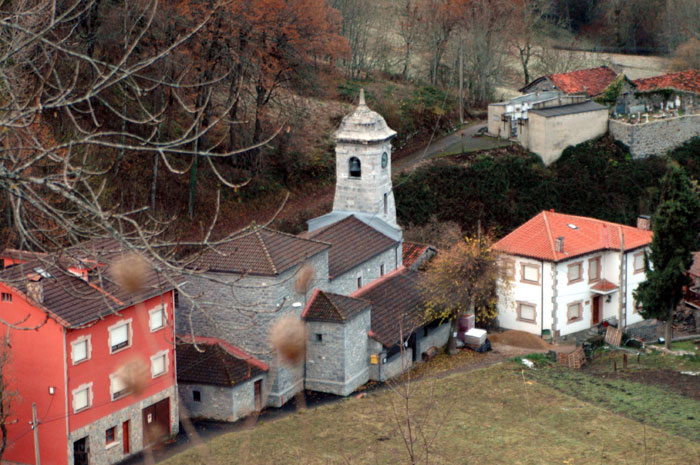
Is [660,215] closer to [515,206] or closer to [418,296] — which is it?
[418,296]

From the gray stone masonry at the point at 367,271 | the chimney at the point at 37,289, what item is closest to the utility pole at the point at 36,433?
the chimney at the point at 37,289

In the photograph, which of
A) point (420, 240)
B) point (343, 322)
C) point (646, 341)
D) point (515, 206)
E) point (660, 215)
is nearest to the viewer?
point (343, 322)

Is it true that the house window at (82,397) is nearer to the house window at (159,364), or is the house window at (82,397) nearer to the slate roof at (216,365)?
the house window at (159,364)

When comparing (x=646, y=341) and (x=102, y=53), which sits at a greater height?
(x=102, y=53)

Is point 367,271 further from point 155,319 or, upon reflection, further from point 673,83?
point 673,83

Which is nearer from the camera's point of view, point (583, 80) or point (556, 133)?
point (556, 133)

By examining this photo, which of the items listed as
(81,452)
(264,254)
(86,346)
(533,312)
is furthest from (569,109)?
(81,452)

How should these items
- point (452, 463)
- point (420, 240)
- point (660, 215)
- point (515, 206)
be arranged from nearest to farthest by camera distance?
1. point (452, 463)
2. point (660, 215)
3. point (420, 240)
4. point (515, 206)

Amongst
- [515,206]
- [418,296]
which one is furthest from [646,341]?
[515,206]
